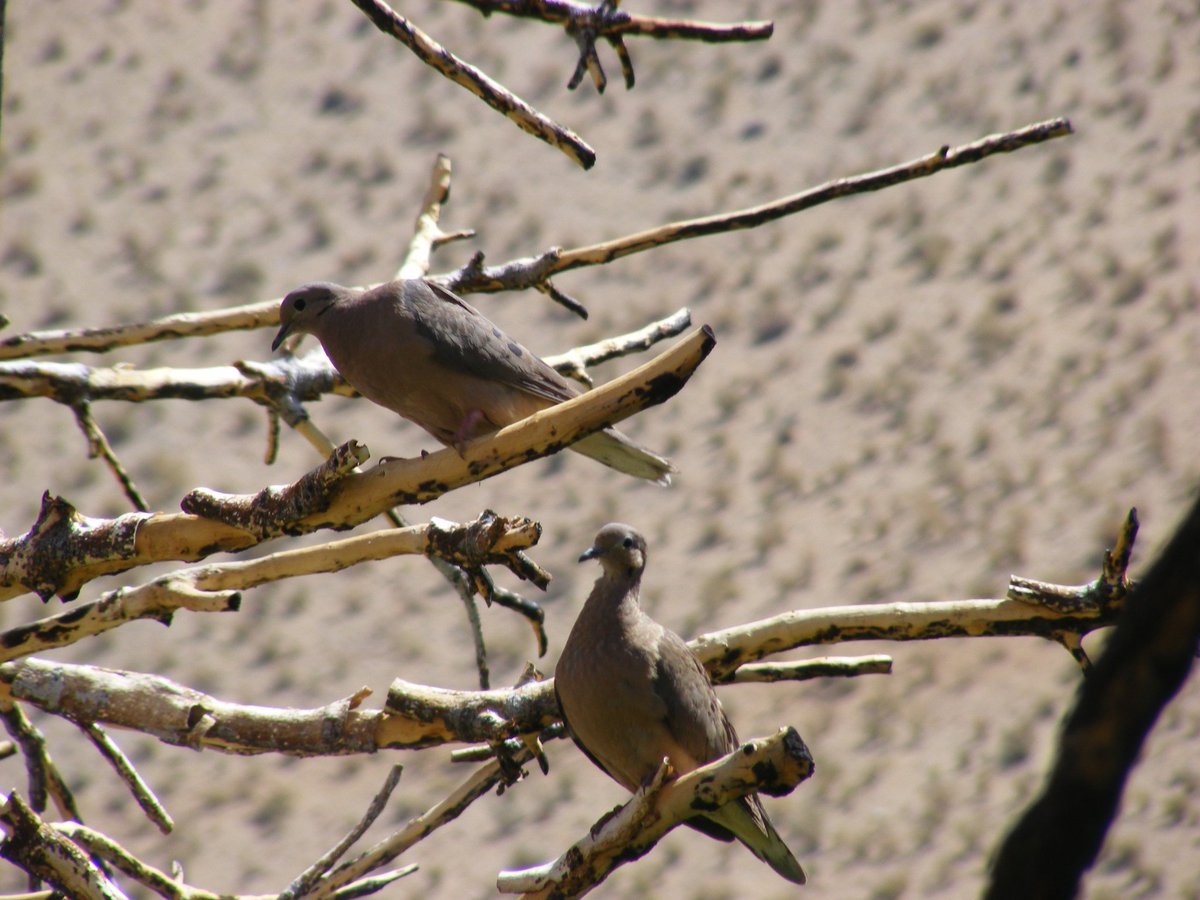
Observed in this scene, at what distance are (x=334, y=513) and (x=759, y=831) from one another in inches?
76.9

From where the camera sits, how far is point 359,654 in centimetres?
1484

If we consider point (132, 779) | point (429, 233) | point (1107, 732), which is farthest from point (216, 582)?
point (1107, 732)

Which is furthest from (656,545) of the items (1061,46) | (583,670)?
(583,670)

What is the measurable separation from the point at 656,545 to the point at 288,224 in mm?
8052

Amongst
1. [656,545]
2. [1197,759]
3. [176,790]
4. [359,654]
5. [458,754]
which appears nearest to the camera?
[458,754]

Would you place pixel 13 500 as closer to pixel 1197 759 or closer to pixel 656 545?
pixel 656 545

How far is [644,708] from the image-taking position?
4172 millimetres

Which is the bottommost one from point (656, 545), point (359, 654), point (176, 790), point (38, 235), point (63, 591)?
point (63, 591)

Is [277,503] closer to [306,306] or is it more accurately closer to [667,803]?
[667,803]

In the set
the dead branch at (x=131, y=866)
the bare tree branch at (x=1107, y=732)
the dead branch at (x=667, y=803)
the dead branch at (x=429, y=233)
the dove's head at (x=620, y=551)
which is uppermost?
the dead branch at (x=429, y=233)

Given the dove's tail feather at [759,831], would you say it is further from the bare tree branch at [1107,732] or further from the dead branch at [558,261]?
the bare tree branch at [1107,732]

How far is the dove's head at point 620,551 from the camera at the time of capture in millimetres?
4668

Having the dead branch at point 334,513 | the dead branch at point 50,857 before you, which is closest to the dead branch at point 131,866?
the dead branch at point 50,857

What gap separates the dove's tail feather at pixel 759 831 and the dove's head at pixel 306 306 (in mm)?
2309
